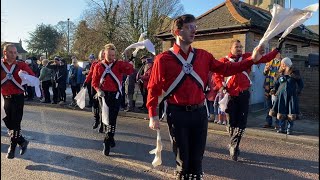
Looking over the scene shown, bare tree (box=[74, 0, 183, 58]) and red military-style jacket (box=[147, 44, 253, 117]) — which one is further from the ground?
bare tree (box=[74, 0, 183, 58])

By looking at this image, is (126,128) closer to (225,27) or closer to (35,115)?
(35,115)

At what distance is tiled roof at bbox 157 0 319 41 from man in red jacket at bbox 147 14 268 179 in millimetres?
10535

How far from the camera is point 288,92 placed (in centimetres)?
859

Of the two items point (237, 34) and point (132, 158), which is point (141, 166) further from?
point (237, 34)

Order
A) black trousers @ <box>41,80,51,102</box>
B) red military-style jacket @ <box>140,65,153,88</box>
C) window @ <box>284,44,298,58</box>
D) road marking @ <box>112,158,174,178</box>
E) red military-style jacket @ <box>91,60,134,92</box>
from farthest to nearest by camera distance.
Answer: window @ <box>284,44,298,58</box>, black trousers @ <box>41,80,51,102</box>, red military-style jacket @ <box>140,65,153,88</box>, red military-style jacket @ <box>91,60,134,92</box>, road marking @ <box>112,158,174,178</box>

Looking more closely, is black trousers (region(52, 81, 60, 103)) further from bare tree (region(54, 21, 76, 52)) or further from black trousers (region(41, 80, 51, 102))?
bare tree (region(54, 21, 76, 52))

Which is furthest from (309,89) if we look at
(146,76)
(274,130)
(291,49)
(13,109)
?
(13,109)

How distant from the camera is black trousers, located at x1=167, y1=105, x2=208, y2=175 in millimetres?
3883

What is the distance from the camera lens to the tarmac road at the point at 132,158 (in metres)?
5.64

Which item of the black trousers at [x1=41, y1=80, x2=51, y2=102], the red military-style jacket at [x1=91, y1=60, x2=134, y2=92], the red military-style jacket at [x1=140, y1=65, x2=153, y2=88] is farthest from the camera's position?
the black trousers at [x1=41, y1=80, x2=51, y2=102]

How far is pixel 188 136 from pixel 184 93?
489mm

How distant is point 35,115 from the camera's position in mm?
12039

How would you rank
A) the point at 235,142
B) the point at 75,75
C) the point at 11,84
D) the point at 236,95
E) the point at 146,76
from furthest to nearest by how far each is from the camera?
the point at 75,75 < the point at 146,76 < the point at 235,142 < the point at 236,95 < the point at 11,84

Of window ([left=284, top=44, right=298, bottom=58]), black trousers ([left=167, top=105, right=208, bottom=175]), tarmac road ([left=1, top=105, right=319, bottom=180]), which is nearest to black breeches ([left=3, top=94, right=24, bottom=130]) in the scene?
tarmac road ([left=1, top=105, right=319, bottom=180])
